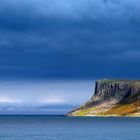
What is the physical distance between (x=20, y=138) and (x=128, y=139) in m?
35.0

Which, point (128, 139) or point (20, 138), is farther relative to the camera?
point (20, 138)

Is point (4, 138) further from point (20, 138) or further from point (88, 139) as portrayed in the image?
point (88, 139)

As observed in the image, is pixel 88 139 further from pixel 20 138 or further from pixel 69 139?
pixel 20 138

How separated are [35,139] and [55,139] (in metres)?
6.20

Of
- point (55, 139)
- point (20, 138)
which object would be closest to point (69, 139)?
point (55, 139)

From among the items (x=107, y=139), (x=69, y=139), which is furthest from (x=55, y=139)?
(x=107, y=139)

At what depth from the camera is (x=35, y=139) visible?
161 m

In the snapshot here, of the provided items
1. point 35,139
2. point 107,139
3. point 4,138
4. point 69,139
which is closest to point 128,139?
point 107,139

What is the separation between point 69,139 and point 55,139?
14.7ft

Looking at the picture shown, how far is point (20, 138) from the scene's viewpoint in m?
169

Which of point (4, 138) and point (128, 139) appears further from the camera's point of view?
point (4, 138)

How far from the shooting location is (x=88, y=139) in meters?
161

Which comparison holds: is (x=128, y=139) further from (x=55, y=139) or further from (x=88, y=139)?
(x=55, y=139)

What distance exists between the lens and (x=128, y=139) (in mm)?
157500
